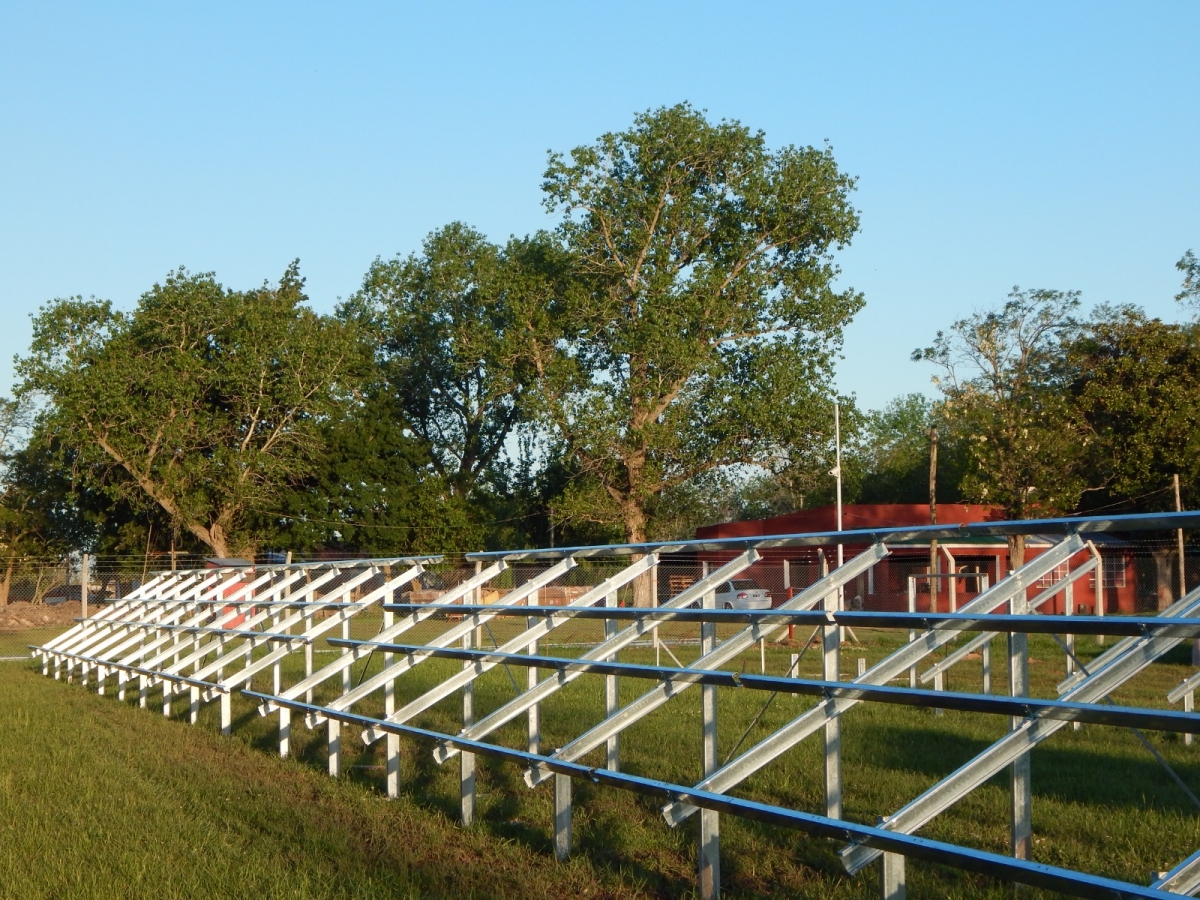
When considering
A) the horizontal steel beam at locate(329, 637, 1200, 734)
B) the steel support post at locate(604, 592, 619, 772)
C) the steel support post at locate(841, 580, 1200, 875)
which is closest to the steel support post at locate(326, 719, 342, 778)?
the steel support post at locate(604, 592, 619, 772)

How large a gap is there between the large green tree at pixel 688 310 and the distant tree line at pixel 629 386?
0.28 feet

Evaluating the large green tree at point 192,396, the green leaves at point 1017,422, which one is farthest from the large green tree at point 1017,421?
the large green tree at point 192,396

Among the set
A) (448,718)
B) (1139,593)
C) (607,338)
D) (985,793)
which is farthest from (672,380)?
(985,793)

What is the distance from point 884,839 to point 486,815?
12.6ft

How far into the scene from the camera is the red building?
26.3m

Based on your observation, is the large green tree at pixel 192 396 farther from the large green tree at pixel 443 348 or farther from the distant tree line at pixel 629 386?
the large green tree at pixel 443 348

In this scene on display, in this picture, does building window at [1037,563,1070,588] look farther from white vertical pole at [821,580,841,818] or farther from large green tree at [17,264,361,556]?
large green tree at [17,264,361,556]

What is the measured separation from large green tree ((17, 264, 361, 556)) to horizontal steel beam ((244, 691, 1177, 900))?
1471 inches

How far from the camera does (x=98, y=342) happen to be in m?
43.3

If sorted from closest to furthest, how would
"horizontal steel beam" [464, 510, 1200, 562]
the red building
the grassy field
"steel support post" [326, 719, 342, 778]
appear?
"horizontal steel beam" [464, 510, 1200, 562] < the grassy field < "steel support post" [326, 719, 342, 778] < the red building

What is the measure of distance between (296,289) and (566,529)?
587 inches

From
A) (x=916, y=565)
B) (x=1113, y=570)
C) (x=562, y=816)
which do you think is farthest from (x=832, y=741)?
(x=1113, y=570)

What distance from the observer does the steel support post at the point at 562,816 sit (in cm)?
669

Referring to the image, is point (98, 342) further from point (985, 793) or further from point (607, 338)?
point (985, 793)
